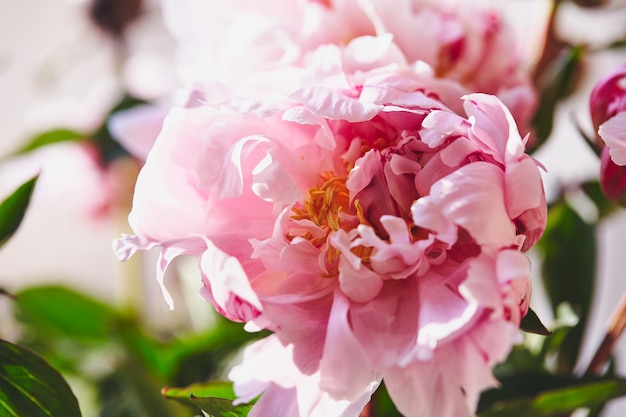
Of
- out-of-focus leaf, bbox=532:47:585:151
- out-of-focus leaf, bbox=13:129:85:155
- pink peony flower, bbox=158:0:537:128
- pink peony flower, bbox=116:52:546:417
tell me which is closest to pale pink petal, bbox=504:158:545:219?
pink peony flower, bbox=116:52:546:417

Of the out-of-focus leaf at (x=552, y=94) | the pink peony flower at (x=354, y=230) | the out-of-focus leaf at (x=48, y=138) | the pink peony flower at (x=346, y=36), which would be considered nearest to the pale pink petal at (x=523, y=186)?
the pink peony flower at (x=354, y=230)

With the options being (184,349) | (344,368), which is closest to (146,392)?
(184,349)

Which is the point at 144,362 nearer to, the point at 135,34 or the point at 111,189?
the point at 111,189

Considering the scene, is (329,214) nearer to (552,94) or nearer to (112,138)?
(552,94)

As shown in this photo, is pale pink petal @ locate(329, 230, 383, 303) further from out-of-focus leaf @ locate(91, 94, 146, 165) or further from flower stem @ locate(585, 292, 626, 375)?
out-of-focus leaf @ locate(91, 94, 146, 165)

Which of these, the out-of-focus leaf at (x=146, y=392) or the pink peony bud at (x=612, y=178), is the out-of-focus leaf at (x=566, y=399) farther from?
the out-of-focus leaf at (x=146, y=392)

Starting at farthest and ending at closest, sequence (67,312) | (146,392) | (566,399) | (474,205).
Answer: (67,312), (146,392), (566,399), (474,205)
